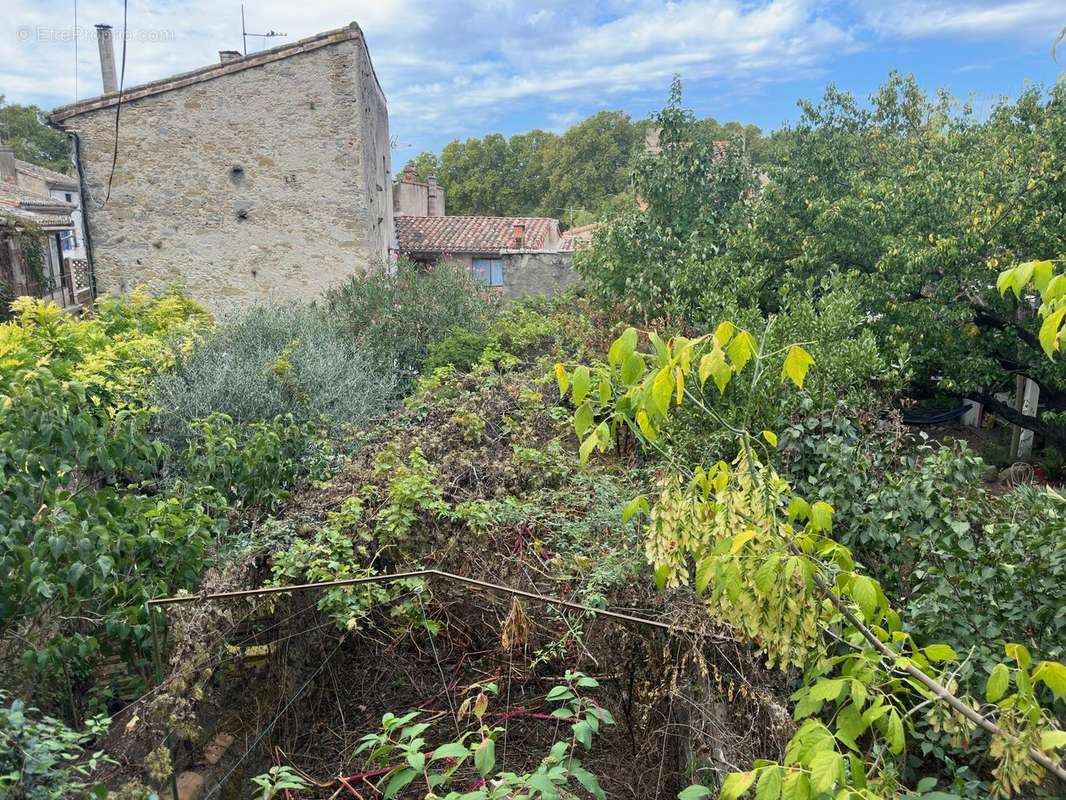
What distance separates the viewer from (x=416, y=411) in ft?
21.6

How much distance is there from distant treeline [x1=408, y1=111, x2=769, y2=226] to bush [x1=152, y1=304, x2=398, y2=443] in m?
37.3

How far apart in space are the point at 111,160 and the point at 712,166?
9798mm

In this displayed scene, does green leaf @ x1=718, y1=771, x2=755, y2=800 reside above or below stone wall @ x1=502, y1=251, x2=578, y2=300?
below

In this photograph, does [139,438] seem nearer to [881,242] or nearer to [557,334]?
[557,334]

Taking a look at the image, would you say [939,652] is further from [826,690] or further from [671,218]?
[671,218]

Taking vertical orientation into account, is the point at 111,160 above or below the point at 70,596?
above

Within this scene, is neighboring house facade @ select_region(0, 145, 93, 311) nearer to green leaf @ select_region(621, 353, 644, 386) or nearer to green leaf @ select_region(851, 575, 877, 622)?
green leaf @ select_region(621, 353, 644, 386)

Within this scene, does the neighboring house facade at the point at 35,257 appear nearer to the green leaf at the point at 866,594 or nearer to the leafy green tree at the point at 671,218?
the leafy green tree at the point at 671,218

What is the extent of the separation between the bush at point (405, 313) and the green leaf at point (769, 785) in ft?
25.0

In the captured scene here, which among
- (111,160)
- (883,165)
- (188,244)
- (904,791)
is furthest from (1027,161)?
(111,160)

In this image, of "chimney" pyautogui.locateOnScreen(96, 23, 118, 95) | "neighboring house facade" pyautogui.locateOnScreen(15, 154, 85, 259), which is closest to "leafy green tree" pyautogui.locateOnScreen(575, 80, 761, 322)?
"chimney" pyautogui.locateOnScreen(96, 23, 118, 95)

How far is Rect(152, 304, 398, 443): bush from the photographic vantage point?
6703mm

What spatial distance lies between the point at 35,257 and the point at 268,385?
14.4 meters

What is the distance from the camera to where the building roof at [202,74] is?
38.8 ft
